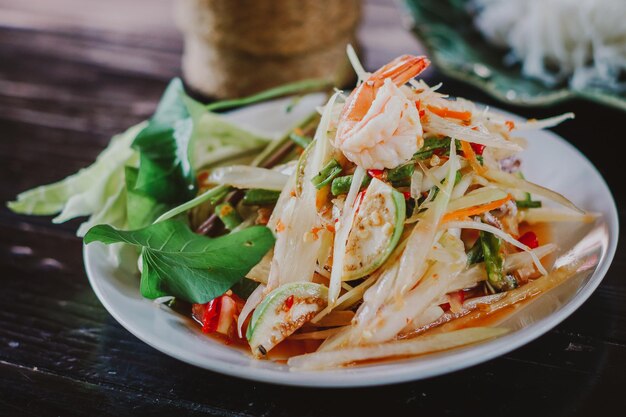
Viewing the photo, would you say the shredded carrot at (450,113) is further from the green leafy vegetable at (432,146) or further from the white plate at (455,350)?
the white plate at (455,350)

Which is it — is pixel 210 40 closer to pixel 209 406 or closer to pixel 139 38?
pixel 139 38

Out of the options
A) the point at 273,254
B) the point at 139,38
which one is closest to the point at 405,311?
the point at 273,254

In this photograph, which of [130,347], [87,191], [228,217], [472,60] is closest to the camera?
[130,347]

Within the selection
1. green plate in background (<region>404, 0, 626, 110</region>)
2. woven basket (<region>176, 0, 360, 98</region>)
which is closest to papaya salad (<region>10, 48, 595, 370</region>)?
green plate in background (<region>404, 0, 626, 110</region>)

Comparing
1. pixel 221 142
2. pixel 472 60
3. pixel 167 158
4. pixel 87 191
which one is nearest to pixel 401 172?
pixel 167 158

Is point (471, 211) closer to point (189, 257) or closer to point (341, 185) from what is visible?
point (341, 185)
